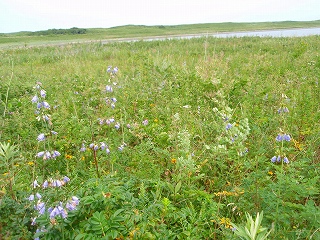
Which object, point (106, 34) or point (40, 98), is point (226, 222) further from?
point (106, 34)

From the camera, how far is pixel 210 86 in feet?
13.8

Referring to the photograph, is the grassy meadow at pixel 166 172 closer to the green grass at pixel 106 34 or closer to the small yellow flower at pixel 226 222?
the small yellow flower at pixel 226 222

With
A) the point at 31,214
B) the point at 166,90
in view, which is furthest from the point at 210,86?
the point at 31,214

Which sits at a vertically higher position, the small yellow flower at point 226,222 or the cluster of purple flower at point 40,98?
the cluster of purple flower at point 40,98

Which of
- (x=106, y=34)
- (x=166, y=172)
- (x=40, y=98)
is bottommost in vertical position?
(x=166, y=172)

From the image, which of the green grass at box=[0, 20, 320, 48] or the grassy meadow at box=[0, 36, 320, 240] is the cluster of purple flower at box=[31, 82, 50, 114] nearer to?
the grassy meadow at box=[0, 36, 320, 240]

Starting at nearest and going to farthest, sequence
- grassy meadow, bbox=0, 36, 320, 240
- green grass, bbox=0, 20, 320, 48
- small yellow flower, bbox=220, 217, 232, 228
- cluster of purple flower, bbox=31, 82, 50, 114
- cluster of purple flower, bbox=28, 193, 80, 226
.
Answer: cluster of purple flower, bbox=28, 193, 80, 226, grassy meadow, bbox=0, 36, 320, 240, small yellow flower, bbox=220, 217, 232, 228, cluster of purple flower, bbox=31, 82, 50, 114, green grass, bbox=0, 20, 320, 48

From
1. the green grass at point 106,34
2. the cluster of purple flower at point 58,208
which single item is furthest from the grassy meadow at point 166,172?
the green grass at point 106,34

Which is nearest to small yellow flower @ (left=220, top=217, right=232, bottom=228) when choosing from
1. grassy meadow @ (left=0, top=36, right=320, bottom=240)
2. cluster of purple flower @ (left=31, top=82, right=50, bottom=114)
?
grassy meadow @ (left=0, top=36, right=320, bottom=240)

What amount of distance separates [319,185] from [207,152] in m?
1.12

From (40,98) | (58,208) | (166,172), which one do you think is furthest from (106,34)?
(58,208)

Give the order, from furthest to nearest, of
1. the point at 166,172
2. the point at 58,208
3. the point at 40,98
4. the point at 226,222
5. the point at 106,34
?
the point at 106,34, the point at 166,172, the point at 40,98, the point at 226,222, the point at 58,208

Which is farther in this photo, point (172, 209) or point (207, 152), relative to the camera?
point (207, 152)

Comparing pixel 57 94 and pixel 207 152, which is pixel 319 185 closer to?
pixel 207 152
